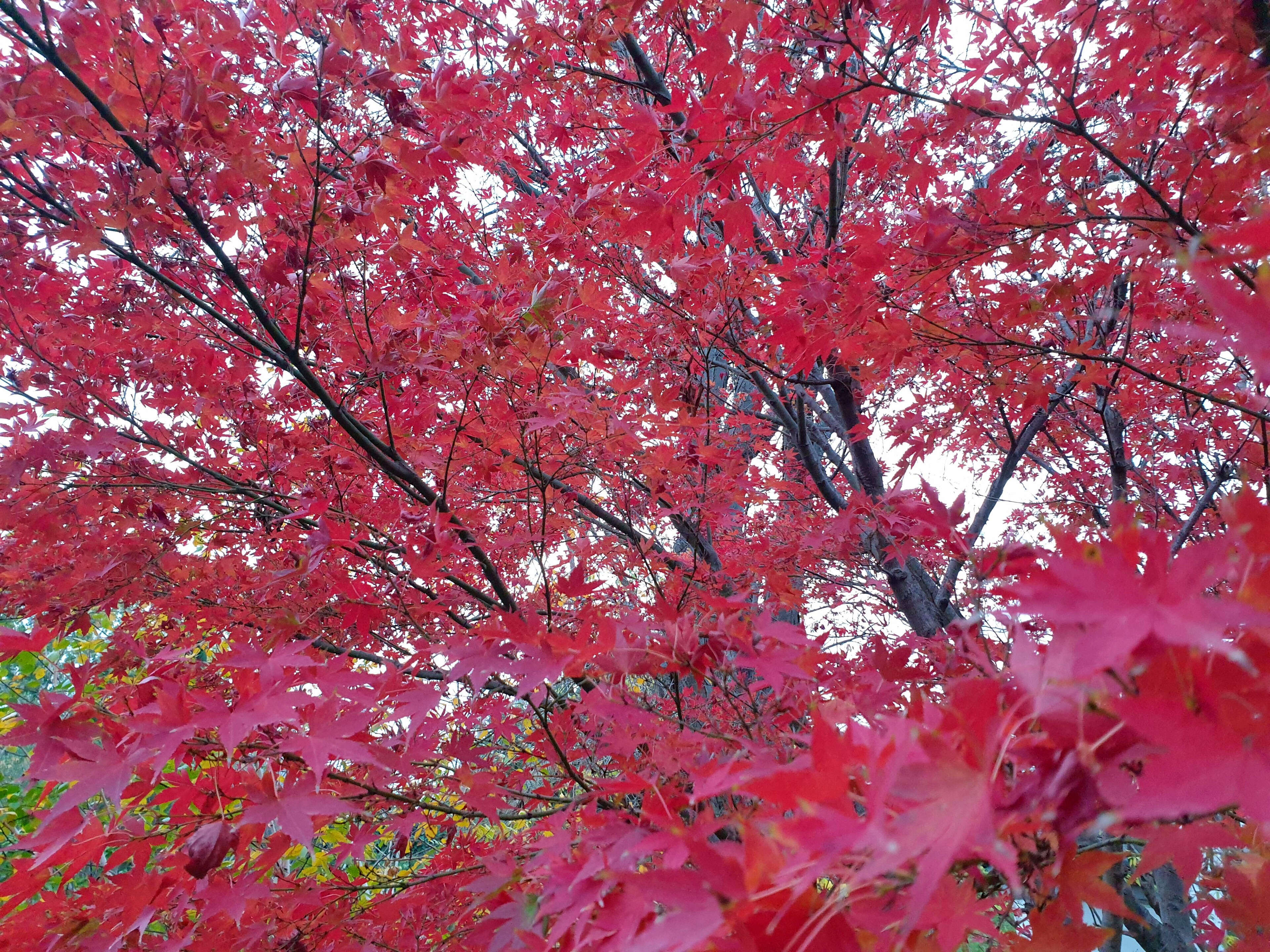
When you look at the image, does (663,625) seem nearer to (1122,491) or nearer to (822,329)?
(822,329)

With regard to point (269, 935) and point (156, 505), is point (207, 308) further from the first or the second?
point (269, 935)

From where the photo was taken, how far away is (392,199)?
256cm

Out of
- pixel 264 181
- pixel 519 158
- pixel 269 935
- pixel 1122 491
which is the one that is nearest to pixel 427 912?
pixel 269 935

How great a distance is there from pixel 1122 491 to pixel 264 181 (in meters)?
4.51

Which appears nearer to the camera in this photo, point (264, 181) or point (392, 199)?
point (264, 181)

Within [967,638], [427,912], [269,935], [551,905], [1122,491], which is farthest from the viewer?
[1122,491]

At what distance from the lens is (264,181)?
2254 millimetres

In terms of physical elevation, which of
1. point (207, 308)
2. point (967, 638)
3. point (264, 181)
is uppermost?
point (264, 181)

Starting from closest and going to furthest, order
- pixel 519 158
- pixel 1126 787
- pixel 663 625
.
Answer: pixel 1126 787, pixel 663 625, pixel 519 158

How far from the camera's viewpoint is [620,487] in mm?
3660

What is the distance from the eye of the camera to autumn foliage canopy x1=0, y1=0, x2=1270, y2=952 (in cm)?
68

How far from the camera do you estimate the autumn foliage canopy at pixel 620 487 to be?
68 cm

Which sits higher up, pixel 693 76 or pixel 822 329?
pixel 693 76

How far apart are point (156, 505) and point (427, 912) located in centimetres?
234
